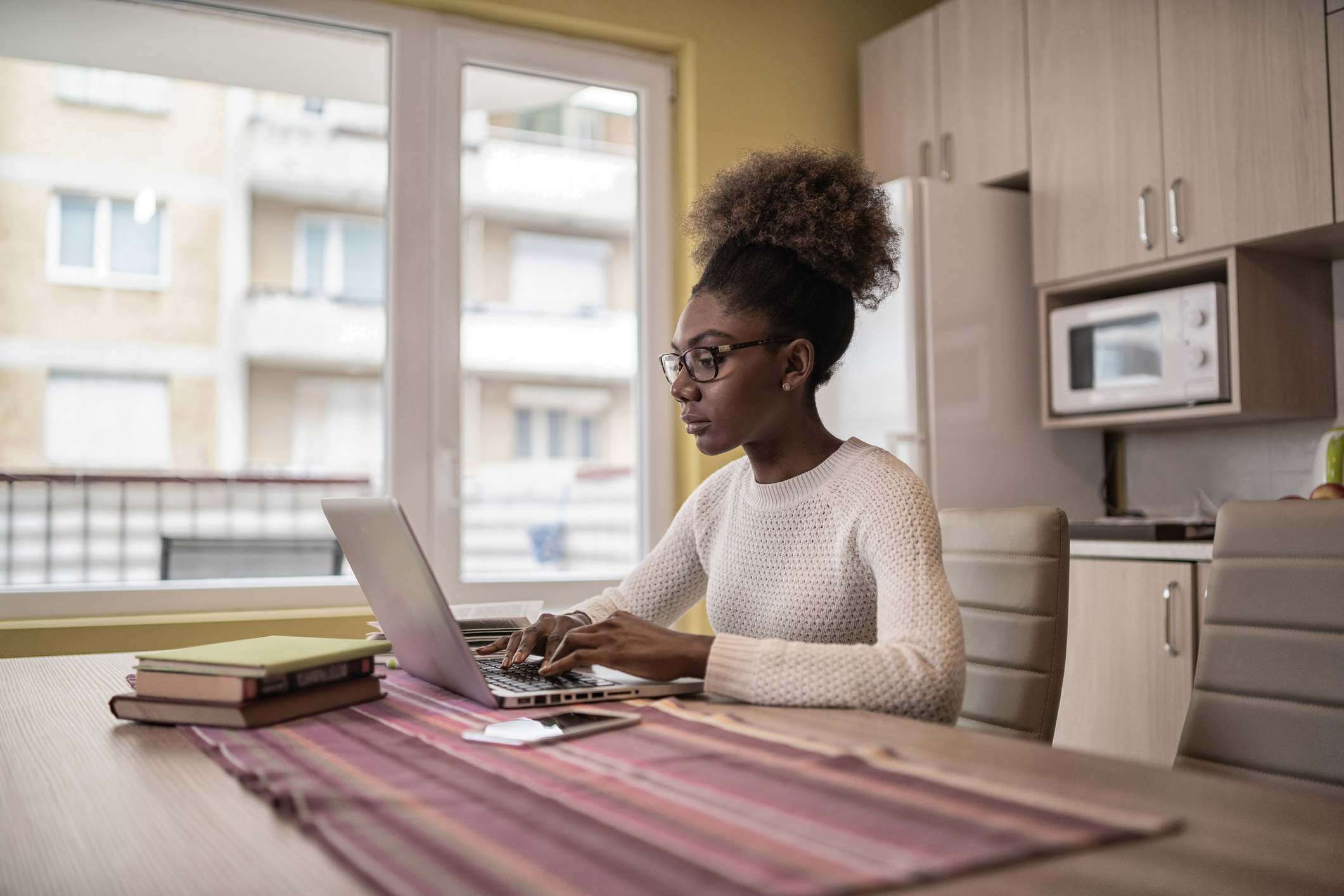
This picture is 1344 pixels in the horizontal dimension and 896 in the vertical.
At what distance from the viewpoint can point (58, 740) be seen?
0.97 metres

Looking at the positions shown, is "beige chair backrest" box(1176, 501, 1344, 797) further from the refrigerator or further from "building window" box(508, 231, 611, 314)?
"building window" box(508, 231, 611, 314)

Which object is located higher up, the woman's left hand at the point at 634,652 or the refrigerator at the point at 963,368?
the refrigerator at the point at 963,368

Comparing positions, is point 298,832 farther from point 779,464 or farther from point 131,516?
point 131,516

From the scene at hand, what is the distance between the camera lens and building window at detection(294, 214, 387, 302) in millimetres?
2787

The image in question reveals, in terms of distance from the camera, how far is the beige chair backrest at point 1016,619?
4.62 ft

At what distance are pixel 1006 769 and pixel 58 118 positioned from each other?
2677mm

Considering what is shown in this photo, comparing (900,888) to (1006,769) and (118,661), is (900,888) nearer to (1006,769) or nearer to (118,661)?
(1006,769)

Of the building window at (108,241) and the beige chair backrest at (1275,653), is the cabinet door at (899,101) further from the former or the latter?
the beige chair backrest at (1275,653)

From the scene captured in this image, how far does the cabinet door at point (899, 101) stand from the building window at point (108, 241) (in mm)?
1989

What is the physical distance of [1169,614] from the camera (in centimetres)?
234

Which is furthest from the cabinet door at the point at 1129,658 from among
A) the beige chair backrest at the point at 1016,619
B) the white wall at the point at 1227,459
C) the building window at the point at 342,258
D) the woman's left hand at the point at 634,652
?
the building window at the point at 342,258

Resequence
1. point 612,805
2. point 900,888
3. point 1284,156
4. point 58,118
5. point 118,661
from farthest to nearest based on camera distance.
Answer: point 58,118
point 1284,156
point 118,661
point 612,805
point 900,888

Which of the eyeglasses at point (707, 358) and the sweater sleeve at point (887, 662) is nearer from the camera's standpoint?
the sweater sleeve at point (887, 662)

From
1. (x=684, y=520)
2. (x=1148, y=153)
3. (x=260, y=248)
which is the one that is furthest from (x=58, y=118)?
(x=1148, y=153)
